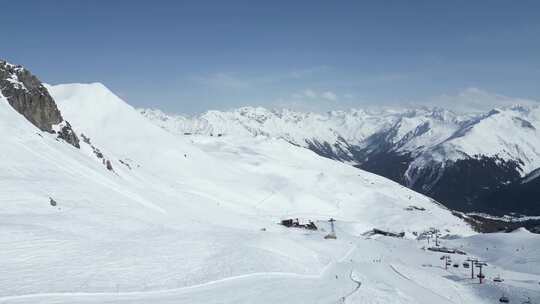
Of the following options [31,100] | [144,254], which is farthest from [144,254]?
[31,100]

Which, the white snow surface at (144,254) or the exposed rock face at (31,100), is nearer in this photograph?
the white snow surface at (144,254)

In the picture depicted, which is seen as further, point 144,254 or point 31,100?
point 31,100

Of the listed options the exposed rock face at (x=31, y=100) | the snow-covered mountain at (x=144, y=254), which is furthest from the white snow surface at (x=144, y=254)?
the exposed rock face at (x=31, y=100)

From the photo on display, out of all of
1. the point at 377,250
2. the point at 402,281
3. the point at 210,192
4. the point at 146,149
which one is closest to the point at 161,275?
the point at 402,281

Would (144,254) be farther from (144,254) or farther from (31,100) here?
(31,100)

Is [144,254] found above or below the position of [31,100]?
below

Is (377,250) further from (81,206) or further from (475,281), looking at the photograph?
(81,206)

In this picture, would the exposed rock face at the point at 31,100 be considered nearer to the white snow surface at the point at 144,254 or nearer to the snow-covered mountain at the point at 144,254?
the snow-covered mountain at the point at 144,254

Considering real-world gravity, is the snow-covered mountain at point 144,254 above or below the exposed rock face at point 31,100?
below
